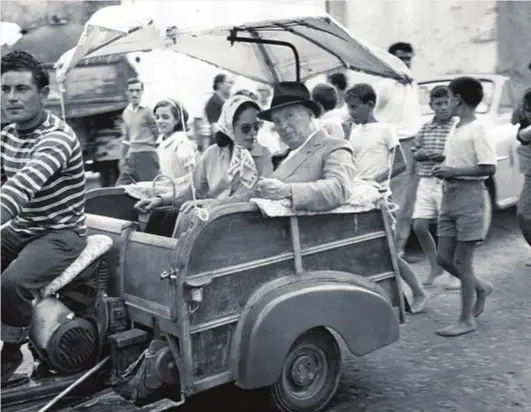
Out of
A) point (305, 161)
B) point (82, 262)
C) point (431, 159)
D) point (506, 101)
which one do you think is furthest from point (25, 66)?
point (506, 101)

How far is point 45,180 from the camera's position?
3602 mm

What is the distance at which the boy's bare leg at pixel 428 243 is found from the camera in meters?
6.63

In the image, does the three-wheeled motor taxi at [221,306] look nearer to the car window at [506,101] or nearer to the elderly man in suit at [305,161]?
the elderly man in suit at [305,161]

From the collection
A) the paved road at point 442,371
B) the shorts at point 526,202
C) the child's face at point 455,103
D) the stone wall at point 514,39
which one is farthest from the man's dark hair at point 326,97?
the stone wall at point 514,39

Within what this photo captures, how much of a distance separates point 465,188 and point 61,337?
2953 mm

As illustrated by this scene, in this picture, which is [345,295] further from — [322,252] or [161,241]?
[161,241]

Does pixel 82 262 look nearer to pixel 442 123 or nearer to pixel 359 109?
pixel 359 109

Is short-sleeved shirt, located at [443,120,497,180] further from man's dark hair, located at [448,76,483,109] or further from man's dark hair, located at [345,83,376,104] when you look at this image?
man's dark hair, located at [345,83,376,104]

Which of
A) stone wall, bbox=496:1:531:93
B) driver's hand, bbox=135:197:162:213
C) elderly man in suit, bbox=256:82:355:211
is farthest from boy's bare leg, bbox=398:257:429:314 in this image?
stone wall, bbox=496:1:531:93

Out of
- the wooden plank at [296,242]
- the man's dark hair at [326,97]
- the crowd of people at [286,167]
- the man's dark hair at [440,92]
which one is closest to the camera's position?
the crowd of people at [286,167]

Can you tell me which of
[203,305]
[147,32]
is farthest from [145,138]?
[203,305]

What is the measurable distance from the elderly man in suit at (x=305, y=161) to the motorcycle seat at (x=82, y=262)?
2.81 ft

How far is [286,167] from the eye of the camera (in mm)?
4418

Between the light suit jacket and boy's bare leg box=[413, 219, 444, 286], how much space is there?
2439 mm
